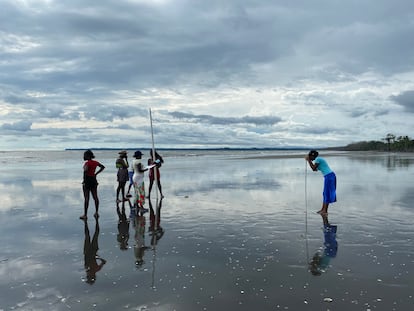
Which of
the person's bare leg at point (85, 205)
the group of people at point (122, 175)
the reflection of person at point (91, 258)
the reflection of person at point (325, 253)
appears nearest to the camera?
the reflection of person at point (91, 258)

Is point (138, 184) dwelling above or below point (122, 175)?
below

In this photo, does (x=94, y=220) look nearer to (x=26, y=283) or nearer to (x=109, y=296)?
(x=26, y=283)

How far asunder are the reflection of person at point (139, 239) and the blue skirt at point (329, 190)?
5.52 meters

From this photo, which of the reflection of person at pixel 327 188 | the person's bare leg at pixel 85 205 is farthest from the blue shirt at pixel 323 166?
the person's bare leg at pixel 85 205

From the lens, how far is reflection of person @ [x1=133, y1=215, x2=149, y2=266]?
741 centimetres

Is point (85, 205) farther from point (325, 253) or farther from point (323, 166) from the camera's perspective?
point (323, 166)

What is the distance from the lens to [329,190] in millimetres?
11617

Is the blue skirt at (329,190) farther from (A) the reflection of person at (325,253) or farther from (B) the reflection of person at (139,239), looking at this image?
(B) the reflection of person at (139,239)

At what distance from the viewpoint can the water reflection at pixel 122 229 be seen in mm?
8453

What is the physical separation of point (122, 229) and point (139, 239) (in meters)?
1.22

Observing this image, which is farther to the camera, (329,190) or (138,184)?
(138,184)

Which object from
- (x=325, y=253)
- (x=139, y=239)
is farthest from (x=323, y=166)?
(x=139, y=239)

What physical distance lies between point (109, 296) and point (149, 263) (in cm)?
152

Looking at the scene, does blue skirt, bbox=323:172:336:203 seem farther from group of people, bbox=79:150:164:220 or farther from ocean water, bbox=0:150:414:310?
group of people, bbox=79:150:164:220
